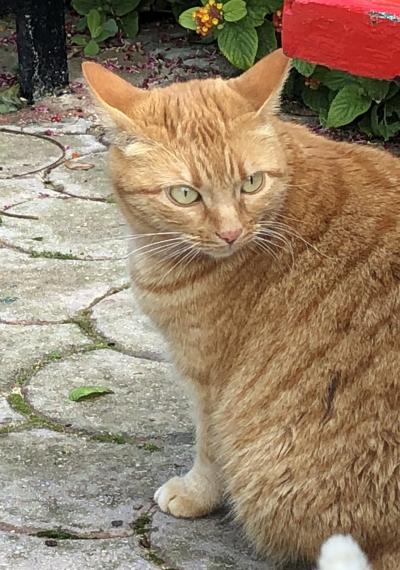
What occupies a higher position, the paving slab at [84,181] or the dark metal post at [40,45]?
the dark metal post at [40,45]

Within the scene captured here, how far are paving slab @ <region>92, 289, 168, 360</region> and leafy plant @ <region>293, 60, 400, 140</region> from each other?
1687 millimetres

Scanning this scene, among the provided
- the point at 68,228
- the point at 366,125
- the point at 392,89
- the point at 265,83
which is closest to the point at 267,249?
the point at 265,83

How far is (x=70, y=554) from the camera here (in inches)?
101

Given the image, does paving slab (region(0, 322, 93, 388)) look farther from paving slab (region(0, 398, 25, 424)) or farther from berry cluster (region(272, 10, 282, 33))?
berry cluster (region(272, 10, 282, 33))

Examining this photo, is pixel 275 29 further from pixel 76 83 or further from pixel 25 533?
pixel 25 533

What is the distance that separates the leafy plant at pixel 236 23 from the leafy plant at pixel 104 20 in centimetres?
88

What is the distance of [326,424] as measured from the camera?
2.39 metres

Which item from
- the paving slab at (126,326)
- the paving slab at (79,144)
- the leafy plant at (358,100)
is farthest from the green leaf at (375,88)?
the paving slab at (126,326)

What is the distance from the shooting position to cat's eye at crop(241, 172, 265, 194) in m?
2.47

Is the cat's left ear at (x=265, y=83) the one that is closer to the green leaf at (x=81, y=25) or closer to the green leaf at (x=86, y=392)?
the green leaf at (x=86, y=392)

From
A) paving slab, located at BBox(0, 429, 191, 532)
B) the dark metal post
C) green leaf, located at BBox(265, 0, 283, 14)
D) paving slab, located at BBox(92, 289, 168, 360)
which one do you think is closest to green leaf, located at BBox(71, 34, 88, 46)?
the dark metal post

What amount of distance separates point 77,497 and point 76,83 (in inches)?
137

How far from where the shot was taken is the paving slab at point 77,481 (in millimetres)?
2699

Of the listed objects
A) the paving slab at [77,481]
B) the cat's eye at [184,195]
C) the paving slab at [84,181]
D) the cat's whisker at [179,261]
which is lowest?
the paving slab at [84,181]
